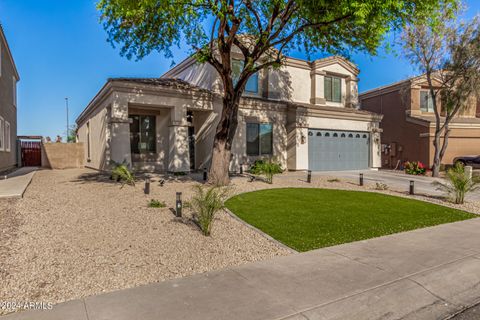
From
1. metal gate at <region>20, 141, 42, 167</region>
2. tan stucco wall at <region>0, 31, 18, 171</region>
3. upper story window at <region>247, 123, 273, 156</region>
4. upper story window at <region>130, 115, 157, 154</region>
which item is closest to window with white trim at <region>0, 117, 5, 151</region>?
tan stucco wall at <region>0, 31, 18, 171</region>

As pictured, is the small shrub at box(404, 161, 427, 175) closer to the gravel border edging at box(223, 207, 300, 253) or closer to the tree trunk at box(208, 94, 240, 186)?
the tree trunk at box(208, 94, 240, 186)

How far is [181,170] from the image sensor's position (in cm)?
1569

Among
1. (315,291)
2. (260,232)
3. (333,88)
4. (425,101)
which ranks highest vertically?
(333,88)

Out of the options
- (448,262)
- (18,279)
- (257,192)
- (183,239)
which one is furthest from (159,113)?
(448,262)

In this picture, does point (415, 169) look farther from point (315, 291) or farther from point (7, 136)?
point (7, 136)

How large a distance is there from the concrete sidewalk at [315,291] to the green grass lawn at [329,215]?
1.02 metres

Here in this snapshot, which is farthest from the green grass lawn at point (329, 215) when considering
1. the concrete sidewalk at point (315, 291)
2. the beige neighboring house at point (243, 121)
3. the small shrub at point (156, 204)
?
the beige neighboring house at point (243, 121)

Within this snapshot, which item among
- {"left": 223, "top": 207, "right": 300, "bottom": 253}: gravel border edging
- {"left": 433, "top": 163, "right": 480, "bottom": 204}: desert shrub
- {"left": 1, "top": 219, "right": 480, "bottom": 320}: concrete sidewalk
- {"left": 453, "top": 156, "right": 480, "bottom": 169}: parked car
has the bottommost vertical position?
{"left": 1, "top": 219, "right": 480, "bottom": 320}: concrete sidewalk

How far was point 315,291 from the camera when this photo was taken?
4.16m

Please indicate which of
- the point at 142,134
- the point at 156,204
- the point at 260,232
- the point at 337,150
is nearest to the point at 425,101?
the point at 337,150

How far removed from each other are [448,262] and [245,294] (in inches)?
149

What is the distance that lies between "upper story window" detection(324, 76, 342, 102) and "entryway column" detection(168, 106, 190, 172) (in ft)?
38.2

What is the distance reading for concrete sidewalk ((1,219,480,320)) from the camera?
3.62 metres

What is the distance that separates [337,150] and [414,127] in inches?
340
